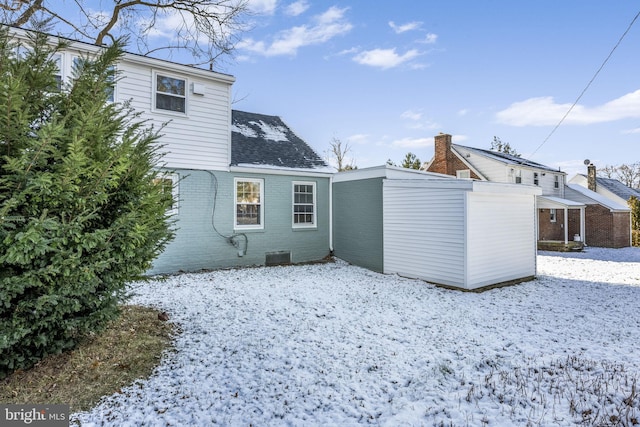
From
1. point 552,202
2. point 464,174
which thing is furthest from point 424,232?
point 552,202

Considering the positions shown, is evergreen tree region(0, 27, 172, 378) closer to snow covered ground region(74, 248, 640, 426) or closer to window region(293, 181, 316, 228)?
snow covered ground region(74, 248, 640, 426)

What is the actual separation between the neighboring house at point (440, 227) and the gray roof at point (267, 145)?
71.4 inches

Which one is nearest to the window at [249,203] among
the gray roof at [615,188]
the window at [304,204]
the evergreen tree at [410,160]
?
the window at [304,204]

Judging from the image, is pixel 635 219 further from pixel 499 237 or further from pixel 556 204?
pixel 499 237

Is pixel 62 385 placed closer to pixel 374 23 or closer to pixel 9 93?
pixel 9 93

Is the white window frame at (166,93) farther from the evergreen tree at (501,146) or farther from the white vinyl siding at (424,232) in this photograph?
the evergreen tree at (501,146)

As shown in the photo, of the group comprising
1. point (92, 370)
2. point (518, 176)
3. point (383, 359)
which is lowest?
point (383, 359)

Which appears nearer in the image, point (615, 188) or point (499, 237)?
point (499, 237)

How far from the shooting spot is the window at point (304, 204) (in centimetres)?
1158

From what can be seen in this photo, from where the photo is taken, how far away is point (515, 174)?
67.2ft

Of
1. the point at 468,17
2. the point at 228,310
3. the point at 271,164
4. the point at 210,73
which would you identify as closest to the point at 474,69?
the point at 468,17

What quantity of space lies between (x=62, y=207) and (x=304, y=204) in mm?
8634

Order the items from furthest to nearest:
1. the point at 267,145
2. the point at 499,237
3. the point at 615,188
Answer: the point at 615,188 → the point at 267,145 → the point at 499,237

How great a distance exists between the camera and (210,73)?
9.80m
